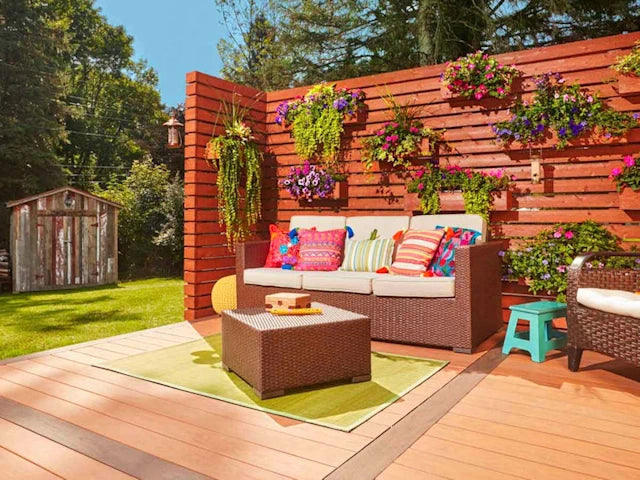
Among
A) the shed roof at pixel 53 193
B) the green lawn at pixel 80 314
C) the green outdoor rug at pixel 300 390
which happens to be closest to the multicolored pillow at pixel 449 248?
the green outdoor rug at pixel 300 390

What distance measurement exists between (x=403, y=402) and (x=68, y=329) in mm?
3836

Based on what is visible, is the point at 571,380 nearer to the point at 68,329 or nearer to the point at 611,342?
the point at 611,342

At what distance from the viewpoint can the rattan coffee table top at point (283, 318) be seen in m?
2.47

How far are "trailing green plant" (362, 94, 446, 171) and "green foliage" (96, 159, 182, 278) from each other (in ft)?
20.2

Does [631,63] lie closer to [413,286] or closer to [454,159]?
[454,159]

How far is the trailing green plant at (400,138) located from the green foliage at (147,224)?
6.16 meters

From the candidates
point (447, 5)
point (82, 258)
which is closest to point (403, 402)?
point (447, 5)

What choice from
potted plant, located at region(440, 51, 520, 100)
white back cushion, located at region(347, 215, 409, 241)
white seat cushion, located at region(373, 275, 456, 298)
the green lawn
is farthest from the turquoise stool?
the green lawn

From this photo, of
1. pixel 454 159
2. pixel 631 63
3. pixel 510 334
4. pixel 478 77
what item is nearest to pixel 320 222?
pixel 454 159

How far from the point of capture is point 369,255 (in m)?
4.04

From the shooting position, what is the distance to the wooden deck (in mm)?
1709

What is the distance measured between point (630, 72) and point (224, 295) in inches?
142

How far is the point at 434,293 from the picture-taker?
3.34 meters

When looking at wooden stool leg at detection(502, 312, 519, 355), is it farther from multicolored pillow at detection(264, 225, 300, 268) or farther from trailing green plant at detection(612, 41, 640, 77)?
trailing green plant at detection(612, 41, 640, 77)
